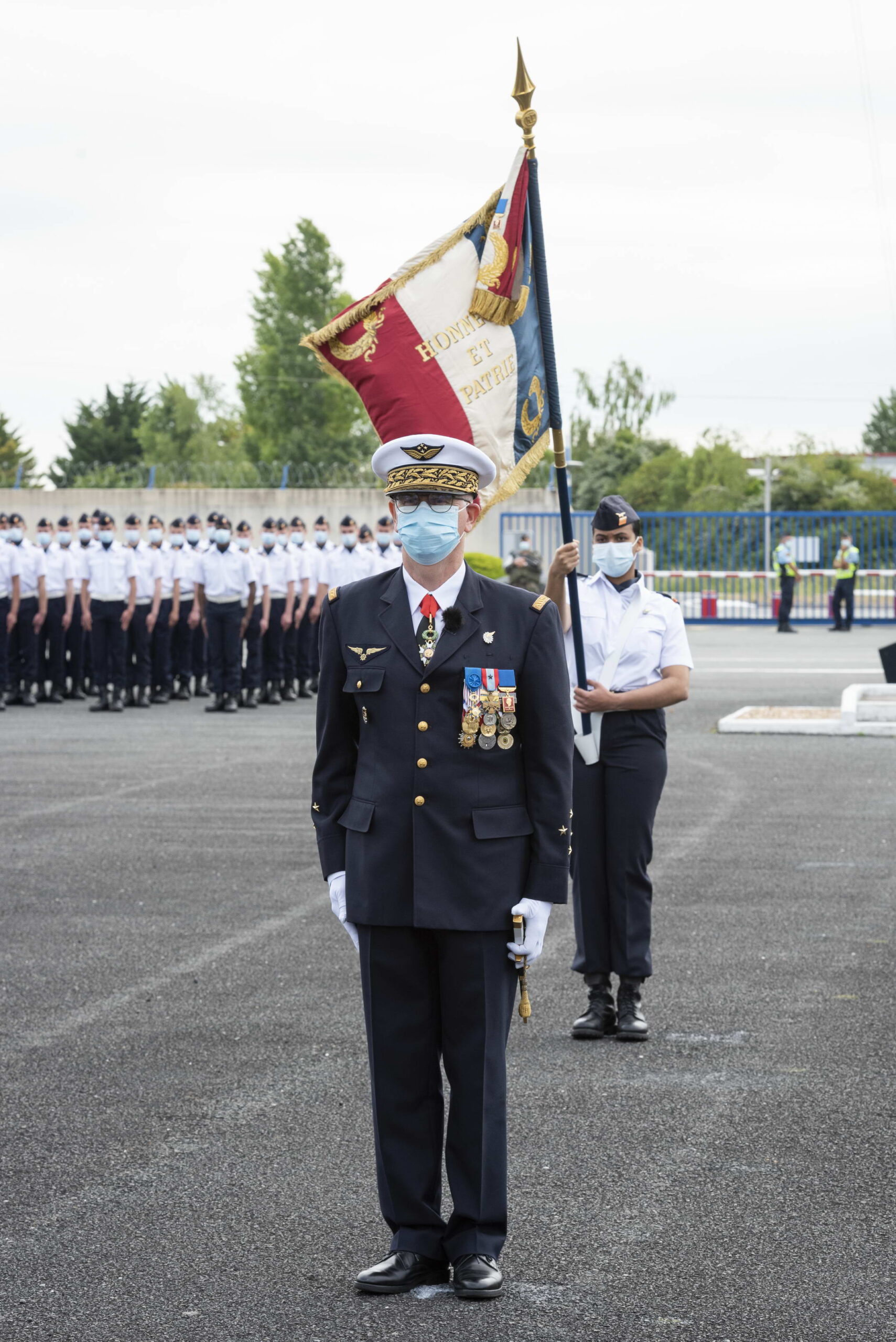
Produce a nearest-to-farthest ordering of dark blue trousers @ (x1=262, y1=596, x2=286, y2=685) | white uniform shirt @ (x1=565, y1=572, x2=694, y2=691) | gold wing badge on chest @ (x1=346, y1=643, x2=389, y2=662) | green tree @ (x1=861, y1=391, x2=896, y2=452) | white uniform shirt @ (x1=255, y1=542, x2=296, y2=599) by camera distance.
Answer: gold wing badge on chest @ (x1=346, y1=643, x2=389, y2=662) < white uniform shirt @ (x1=565, y1=572, x2=694, y2=691) < dark blue trousers @ (x1=262, y1=596, x2=286, y2=685) < white uniform shirt @ (x1=255, y1=542, x2=296, y2=599) < green tree @ (x1=861, y1=391, x2=896, y2=452)

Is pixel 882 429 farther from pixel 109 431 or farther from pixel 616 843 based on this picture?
pixel 616 843

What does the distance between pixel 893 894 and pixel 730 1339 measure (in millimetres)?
4955

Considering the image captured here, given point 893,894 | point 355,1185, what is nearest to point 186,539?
point 893,894

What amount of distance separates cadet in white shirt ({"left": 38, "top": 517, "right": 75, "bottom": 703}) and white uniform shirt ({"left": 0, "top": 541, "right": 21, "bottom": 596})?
0.33m

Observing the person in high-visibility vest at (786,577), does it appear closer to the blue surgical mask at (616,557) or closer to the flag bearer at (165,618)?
the flag bearer at (165,618)

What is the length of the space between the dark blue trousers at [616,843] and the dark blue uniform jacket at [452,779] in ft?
6.97

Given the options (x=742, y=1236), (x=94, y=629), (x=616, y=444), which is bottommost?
(x=742, y=1236)

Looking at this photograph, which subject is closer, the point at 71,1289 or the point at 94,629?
the point at 71,1289

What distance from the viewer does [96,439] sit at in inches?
2955

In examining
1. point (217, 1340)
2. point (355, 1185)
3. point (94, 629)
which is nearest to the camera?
point (217, 1340)

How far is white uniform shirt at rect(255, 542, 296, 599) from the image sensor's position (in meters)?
19.2

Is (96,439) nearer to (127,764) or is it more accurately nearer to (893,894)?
(127,764)

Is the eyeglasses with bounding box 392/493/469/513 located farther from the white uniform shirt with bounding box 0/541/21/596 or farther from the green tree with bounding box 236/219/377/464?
the green tree with bounding box 236/219/377/464

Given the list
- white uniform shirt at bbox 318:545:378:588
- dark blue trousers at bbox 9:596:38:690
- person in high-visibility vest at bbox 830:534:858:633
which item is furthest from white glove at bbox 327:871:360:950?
person in high-visibility vest at bbox 830:534:858:633
